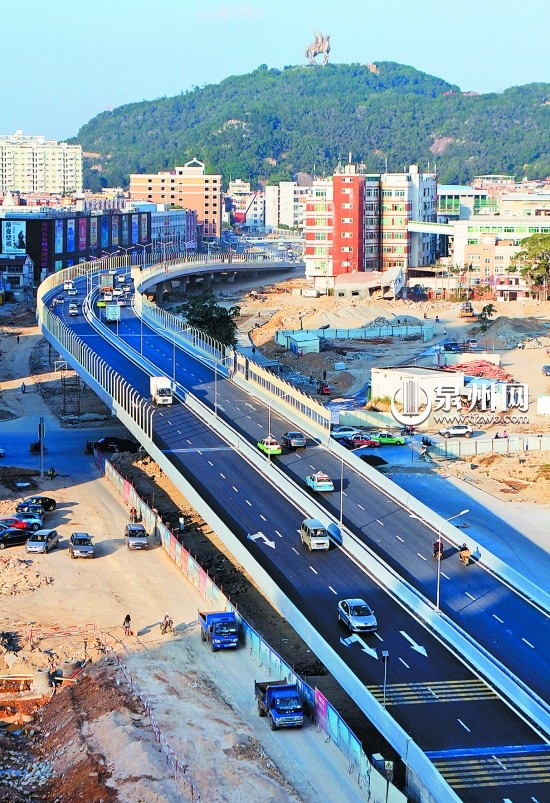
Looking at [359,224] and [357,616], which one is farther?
[359,224]

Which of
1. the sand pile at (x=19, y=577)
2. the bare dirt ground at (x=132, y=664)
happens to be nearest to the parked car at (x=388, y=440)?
the bare dirt ground at (x=132, y=664)

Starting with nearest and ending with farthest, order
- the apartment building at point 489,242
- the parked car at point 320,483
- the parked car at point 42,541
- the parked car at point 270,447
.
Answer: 1. the parked car at point 42,541
2. the parked car at point 320,483
3. the parked car at point 270,447
4. the apartment building at point 489,242

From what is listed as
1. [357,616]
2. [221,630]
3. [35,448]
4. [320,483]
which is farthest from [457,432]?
[357,616]

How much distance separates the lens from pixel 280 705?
131 ft

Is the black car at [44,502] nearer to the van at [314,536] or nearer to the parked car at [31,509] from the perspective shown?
the parked car at [31,509]

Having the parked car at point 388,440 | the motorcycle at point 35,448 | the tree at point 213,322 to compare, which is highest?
the tree at point 213,322

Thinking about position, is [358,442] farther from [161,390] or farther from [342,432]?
[161,390]

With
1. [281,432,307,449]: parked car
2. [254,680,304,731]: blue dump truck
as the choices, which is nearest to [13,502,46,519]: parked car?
[281,432,307,449]: parked car

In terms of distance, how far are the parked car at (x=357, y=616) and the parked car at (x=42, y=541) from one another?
19309mm

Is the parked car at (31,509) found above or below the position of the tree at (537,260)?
below

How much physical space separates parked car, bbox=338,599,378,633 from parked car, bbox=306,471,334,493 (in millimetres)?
15965

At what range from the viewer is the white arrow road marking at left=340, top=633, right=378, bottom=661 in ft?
139

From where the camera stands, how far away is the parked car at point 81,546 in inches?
2328

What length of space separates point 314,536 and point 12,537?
16.5 metres
